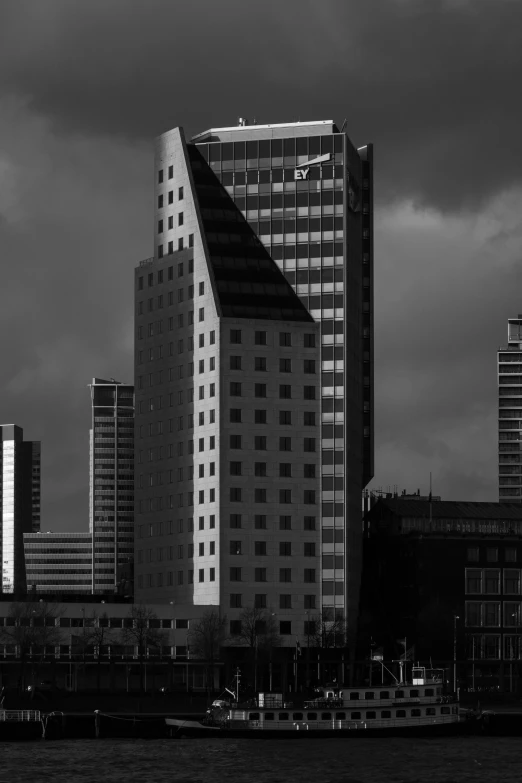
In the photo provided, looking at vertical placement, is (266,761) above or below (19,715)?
below

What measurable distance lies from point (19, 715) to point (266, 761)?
32.1 meters

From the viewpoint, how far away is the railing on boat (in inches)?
6355

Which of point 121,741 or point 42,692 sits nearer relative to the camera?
point 121,741

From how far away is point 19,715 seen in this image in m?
164

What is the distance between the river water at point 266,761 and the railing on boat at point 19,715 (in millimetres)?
4530

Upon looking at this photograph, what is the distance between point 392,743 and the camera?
155625 mm

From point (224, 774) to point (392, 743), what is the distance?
28.3 metres

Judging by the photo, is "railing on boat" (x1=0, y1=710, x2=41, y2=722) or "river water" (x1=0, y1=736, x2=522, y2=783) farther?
"railing on boat" (x1=0, y1=710, x2=41, y2=722)

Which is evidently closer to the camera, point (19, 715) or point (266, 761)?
point (266, 761)

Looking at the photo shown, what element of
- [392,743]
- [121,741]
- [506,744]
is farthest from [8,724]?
[506,744]

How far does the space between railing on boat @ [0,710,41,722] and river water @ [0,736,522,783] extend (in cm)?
453

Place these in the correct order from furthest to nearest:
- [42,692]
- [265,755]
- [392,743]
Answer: [42,692]
[392,743]
[265,755]

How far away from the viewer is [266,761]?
14112 centimetres

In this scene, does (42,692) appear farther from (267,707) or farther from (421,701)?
(421,701)
